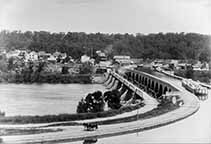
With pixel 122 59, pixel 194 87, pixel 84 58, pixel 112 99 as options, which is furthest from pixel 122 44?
pixel 194 87

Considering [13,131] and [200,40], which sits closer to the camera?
[13,131]

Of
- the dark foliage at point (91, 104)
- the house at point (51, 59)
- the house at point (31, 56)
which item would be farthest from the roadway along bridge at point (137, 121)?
the house at point (31, 56)

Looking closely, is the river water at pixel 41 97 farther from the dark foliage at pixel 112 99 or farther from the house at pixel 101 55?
the house at pixel 101 55

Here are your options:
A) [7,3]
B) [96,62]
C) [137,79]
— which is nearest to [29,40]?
[7,3]

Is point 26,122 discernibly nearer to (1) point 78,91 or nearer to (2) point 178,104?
(1) point 78,91

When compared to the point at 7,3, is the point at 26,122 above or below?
below

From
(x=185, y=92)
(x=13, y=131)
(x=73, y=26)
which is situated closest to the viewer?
(x=13, y=131)

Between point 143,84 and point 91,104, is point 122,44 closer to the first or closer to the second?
point 143,84
